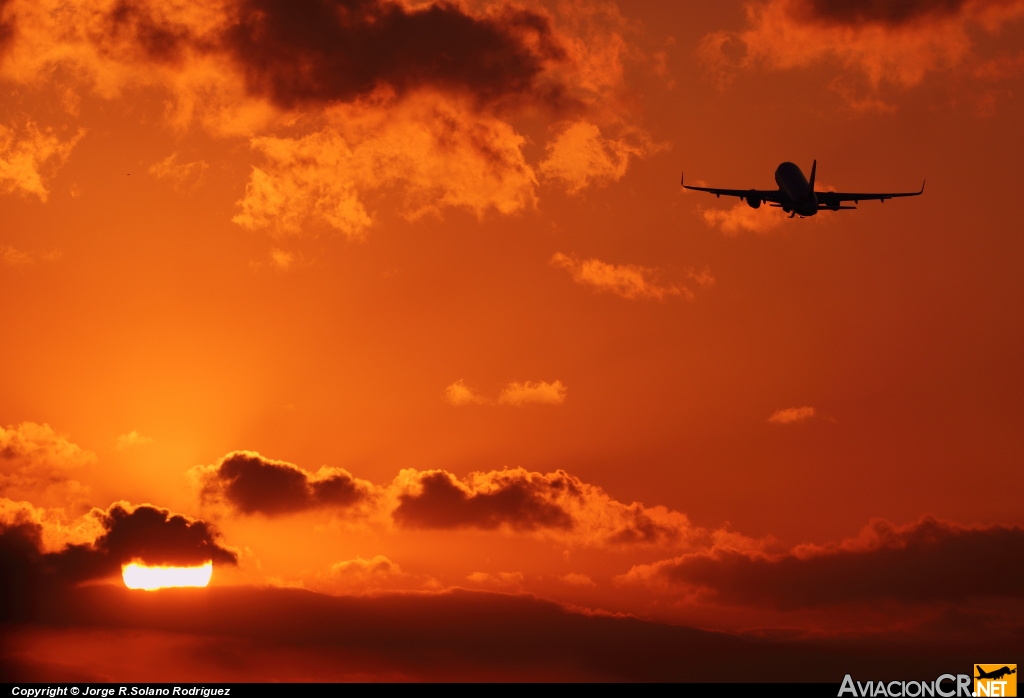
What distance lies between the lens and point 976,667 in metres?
194

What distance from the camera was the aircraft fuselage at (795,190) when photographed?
177 m

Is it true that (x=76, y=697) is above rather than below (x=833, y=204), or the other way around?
below

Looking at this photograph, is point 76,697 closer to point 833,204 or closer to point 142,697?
point 142,697

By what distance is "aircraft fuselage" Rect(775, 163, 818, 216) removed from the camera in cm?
17738

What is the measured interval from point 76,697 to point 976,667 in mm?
145940

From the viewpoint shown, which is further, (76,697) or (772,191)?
(76,697)

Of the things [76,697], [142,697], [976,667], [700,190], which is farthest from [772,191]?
[76,697]

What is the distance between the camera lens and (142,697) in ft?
630

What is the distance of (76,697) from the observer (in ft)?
655

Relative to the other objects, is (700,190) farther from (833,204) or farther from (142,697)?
(142,697)

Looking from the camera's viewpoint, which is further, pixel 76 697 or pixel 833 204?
pixel 76 697

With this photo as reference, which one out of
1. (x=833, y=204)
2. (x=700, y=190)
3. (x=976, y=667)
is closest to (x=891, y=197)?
(x=833, y=204)

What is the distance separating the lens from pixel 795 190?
186 metres

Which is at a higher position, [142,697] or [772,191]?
[772,191]
